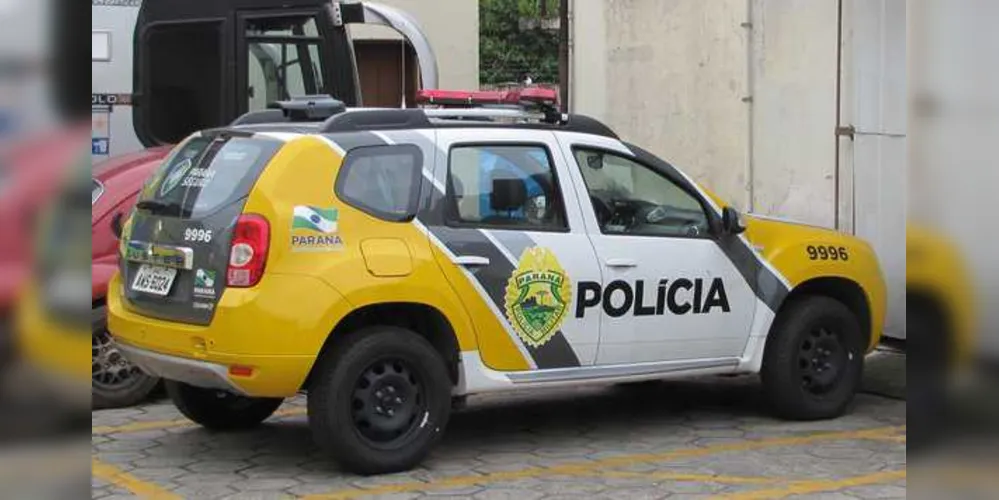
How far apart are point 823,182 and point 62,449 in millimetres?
8209

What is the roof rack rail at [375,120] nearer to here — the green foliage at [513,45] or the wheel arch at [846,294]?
the wheel arch at [846,294]

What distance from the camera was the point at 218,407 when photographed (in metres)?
6.83

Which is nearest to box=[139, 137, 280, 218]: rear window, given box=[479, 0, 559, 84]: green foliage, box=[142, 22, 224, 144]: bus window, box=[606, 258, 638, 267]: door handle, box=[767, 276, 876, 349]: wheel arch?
box=[606, 258, 638, 267]: door handle

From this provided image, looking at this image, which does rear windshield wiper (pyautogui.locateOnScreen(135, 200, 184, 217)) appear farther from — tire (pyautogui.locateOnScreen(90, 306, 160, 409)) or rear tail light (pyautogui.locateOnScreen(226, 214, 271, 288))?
tire (pyautogui.locateOnScreen(90, 306, 160, 409))

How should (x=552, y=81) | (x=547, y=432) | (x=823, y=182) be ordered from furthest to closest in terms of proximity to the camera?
(x=552, y=81) → (x=823, y=182) → (x=547, y=432)

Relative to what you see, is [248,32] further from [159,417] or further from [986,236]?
[986,236]

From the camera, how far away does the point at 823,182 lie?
9.16 meters

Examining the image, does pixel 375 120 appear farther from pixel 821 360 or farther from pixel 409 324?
pixel 821 360

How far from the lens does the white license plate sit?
5770 millimetres

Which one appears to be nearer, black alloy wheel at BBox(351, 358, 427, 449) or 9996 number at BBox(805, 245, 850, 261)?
black alloy wheel at BBox(351, 358, 427, 449)

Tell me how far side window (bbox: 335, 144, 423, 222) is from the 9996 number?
8.45 feet

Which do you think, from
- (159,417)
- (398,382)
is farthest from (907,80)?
(159,417)

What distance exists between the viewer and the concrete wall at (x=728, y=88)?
9.23 m

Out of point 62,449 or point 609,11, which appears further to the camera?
point 609,11
